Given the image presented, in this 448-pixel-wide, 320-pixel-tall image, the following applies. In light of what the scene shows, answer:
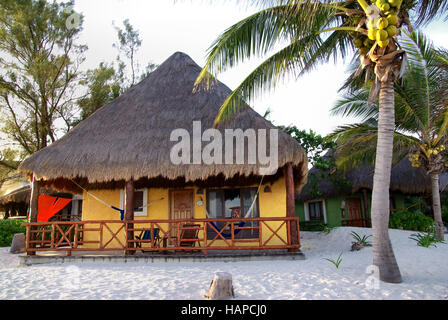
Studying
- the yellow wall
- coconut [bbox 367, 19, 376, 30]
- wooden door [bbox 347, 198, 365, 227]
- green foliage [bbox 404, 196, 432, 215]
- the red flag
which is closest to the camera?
coconut [bbox 367, 19, 376, 30]

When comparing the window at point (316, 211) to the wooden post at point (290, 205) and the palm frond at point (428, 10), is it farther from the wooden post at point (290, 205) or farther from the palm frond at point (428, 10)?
the palm frond at point (428, 10)

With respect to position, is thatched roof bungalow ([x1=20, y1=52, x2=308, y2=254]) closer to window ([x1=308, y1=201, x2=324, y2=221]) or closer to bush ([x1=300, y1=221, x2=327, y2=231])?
bush ([x1=300, y1=221, x2=327, y2=231])

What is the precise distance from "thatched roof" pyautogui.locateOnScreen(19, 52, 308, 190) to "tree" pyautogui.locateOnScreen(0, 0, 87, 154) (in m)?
6.48

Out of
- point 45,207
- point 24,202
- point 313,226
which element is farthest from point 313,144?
point 24,202

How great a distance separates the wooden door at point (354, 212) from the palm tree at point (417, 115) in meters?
3.89

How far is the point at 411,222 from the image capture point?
1084 cm

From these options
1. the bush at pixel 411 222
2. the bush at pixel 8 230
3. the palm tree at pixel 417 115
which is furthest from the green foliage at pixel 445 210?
the bush at pixel 8 230

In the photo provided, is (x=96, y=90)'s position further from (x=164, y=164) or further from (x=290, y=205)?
(x=290, y=205)

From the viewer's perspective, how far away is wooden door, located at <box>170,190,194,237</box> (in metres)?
8.95

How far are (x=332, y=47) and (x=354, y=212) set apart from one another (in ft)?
34.5

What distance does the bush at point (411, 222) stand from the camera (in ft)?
34.9

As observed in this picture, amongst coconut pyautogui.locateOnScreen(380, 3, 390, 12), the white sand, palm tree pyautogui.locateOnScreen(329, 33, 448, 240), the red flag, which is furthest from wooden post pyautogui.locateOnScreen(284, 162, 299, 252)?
the red flag

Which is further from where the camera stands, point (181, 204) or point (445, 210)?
point (445, 210)

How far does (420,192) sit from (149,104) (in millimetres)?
11703
